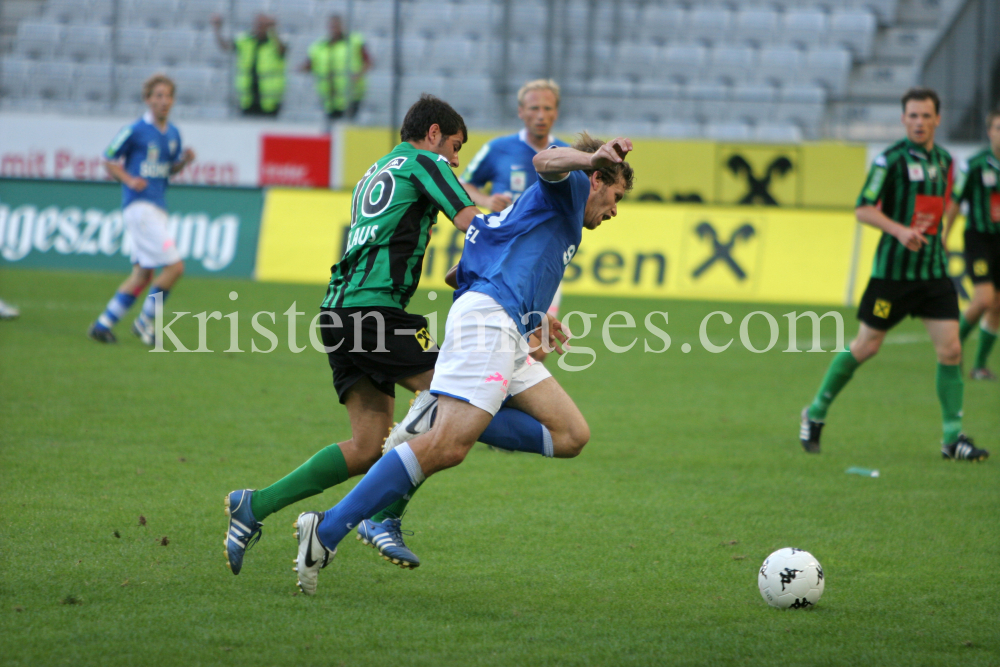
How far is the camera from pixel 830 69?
19.1 metres

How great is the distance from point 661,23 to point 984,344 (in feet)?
39.2

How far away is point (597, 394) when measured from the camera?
8539 millimetres

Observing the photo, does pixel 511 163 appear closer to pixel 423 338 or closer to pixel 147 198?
pixel 423 338

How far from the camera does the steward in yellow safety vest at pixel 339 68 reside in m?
18.3

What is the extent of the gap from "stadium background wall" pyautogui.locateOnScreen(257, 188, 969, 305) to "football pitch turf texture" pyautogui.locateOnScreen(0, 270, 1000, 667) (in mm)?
4662

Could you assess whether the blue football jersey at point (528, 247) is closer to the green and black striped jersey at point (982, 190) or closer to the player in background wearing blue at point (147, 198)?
the green and black striped jersey at point (982, 190)

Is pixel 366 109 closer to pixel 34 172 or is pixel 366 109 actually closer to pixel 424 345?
pixel 34 172

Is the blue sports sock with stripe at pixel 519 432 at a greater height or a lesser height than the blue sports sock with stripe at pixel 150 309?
greater

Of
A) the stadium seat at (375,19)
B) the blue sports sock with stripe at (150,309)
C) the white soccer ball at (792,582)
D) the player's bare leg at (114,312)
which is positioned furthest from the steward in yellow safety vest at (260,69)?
the white soccer ball at (792,582)

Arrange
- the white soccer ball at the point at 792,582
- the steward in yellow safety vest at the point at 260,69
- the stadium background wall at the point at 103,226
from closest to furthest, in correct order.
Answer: the white soccer ball at the point at 792,582 < the stadium background wall at the point at 103,226 < the steward in yellow safety vest at the point at 260,69

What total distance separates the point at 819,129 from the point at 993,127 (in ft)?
29.8

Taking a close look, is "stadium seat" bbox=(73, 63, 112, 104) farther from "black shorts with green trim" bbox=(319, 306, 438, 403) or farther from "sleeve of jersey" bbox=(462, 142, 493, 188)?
"black shorts with green trim" bbox=(319, 306, 438, 403)

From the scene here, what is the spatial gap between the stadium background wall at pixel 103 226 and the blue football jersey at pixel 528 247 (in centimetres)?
1099

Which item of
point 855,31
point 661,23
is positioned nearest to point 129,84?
point 661,23
